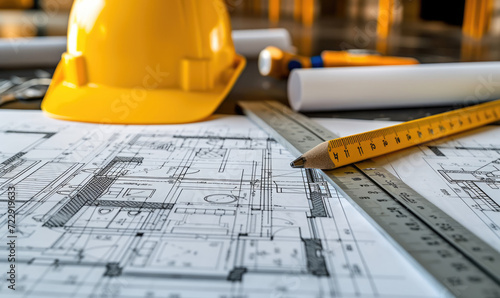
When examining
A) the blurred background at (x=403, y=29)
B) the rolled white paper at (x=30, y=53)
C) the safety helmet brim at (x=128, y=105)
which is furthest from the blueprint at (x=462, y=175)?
the rolled white paper at (x=30, y=53)

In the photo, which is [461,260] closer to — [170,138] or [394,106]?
[170,138]

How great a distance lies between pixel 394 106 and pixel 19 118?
3.20 ft

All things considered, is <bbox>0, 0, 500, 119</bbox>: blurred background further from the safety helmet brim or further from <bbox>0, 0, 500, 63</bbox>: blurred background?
the safety helmet brim

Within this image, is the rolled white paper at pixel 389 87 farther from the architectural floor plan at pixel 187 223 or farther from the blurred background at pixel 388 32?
the architectural floor plan at pixel 187 223

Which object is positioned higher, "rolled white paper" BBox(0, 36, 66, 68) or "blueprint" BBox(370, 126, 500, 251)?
"rolled white paper" BBox(0, 36, 66, 68)

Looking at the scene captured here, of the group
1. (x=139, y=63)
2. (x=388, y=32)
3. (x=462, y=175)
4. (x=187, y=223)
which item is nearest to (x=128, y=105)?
(x=139, y=63)

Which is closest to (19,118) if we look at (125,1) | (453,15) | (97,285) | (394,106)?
(125,1)

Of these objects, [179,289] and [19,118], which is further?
[19,118]

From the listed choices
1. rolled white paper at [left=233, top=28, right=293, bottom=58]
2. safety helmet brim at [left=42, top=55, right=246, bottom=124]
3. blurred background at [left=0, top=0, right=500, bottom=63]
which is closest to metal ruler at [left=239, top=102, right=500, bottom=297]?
safety helmet brim at [left=42, top=55, right=246, bottom=124]

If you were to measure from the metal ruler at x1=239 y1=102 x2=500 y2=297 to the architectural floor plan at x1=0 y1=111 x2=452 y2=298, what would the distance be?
0.02 meters

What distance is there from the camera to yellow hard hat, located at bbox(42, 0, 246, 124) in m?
1.22

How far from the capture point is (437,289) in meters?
0.55

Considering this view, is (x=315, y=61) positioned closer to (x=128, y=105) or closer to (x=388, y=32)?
(x=128, y=105)

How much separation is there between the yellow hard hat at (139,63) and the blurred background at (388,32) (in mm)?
137
